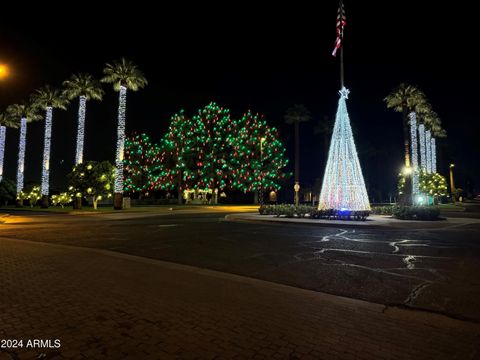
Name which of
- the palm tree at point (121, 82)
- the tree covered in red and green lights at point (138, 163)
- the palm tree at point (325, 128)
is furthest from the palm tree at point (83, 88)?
the palm tree at point (325, 128)

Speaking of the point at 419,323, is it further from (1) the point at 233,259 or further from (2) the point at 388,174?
(2) the point at 388,174

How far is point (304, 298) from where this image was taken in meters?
5.88

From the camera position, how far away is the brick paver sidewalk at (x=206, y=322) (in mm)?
3844

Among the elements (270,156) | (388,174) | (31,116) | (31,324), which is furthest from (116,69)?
(388,174)

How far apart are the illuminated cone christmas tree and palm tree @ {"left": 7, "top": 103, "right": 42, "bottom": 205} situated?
41686 millimetres

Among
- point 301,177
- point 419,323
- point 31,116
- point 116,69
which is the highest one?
point 116,69

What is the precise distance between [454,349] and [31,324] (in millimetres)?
5384

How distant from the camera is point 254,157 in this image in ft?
184

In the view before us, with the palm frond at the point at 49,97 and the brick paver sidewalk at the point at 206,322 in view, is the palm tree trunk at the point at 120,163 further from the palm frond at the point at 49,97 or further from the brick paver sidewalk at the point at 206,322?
the brick paver sidewalk at the point at 206,322

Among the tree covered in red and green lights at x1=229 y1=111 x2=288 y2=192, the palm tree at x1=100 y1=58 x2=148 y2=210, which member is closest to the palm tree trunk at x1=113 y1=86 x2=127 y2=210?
the palm tree at x1=100 y1=58 x2=148 y2=210

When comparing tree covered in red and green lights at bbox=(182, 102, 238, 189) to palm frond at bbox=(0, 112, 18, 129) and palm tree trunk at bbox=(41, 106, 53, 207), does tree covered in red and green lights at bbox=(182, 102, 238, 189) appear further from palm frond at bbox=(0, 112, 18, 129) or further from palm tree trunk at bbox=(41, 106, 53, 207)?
palm frond at bbox=(0, 112, 18, 129)

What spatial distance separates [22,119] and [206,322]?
5206cm

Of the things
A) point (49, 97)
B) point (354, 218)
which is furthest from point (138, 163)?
point (354, 218)

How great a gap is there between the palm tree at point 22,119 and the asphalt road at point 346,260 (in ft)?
119
